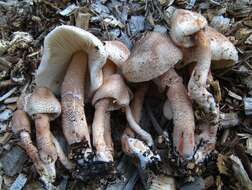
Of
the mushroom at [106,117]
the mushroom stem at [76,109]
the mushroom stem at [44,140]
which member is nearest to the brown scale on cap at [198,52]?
the mushroom at [106,117]

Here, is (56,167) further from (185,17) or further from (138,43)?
(185,17)

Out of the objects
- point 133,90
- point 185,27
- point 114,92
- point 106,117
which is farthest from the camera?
point 133,90

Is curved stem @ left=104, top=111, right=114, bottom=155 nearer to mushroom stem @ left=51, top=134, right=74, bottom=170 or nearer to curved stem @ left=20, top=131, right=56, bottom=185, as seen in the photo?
mushroom stem @ left=51, top=134, right=74, bottom=170

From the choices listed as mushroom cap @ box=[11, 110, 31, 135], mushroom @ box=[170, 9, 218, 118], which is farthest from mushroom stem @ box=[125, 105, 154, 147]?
mushroom cap @ box=[11, 110, 31, 135]

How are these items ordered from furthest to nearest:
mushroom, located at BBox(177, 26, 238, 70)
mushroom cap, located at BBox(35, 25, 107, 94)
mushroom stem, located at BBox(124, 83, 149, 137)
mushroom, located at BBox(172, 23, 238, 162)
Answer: mushroom stem, located at BBox(124, 83, 149, 137) → mushroom, located at BBox(177, 26, 238, 70) → mushroom, located at BBox(172, 23, 238, 162) → mushroom cap, located at BBox(35, 25, 107, 94)

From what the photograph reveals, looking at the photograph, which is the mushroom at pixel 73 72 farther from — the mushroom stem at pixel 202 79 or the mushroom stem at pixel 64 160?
the mushroom stem at pixel 202 79

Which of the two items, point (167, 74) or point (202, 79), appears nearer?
point (202, 79)

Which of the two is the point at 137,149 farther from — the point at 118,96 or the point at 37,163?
the point at 37,163

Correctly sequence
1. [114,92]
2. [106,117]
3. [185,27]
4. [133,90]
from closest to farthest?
[185,27] < [114,92] < [106,117] < [133,90]

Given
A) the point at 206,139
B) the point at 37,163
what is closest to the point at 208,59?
the point at 206,139
